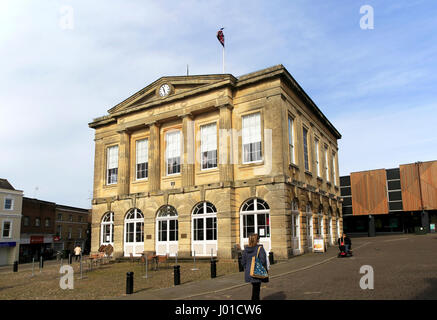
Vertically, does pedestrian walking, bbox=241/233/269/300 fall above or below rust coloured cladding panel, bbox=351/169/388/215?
below

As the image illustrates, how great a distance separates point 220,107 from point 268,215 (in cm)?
781

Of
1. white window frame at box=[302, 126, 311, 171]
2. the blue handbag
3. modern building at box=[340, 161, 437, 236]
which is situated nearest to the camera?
the blue handbag

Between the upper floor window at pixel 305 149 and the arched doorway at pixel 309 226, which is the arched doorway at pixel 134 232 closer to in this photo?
the arched doorway at pixel 309 226

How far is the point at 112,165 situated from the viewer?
31.3m

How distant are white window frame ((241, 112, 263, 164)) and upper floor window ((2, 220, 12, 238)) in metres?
38.9

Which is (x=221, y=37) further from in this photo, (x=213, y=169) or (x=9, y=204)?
(x=9, y=204)

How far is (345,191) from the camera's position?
2291 inches

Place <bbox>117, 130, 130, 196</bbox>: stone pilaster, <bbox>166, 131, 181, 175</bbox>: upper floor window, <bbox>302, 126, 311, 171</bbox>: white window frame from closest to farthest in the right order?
<bbox>166, 131, 181, 175</bbox>: upper floor window, <bbox>302, 126, 311, 171</bbox>: white window frame, <bbox>117, 130, 130, 196</bbox>: stone pilaster

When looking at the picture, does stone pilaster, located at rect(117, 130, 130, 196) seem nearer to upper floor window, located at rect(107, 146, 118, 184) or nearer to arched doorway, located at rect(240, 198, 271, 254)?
upper floor window, located at rect(107, 146, 118, 184)

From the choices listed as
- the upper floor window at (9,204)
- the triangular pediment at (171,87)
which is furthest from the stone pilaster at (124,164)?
the upper floor window at (9,204)

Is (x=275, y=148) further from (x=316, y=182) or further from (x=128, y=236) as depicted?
(x=128, y=236)

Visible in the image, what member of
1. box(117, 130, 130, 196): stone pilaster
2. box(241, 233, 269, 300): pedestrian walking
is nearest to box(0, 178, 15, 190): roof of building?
box(117, 130, 130, 196): stone pilaster

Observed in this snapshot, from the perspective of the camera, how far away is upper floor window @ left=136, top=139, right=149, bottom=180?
1131 inches
